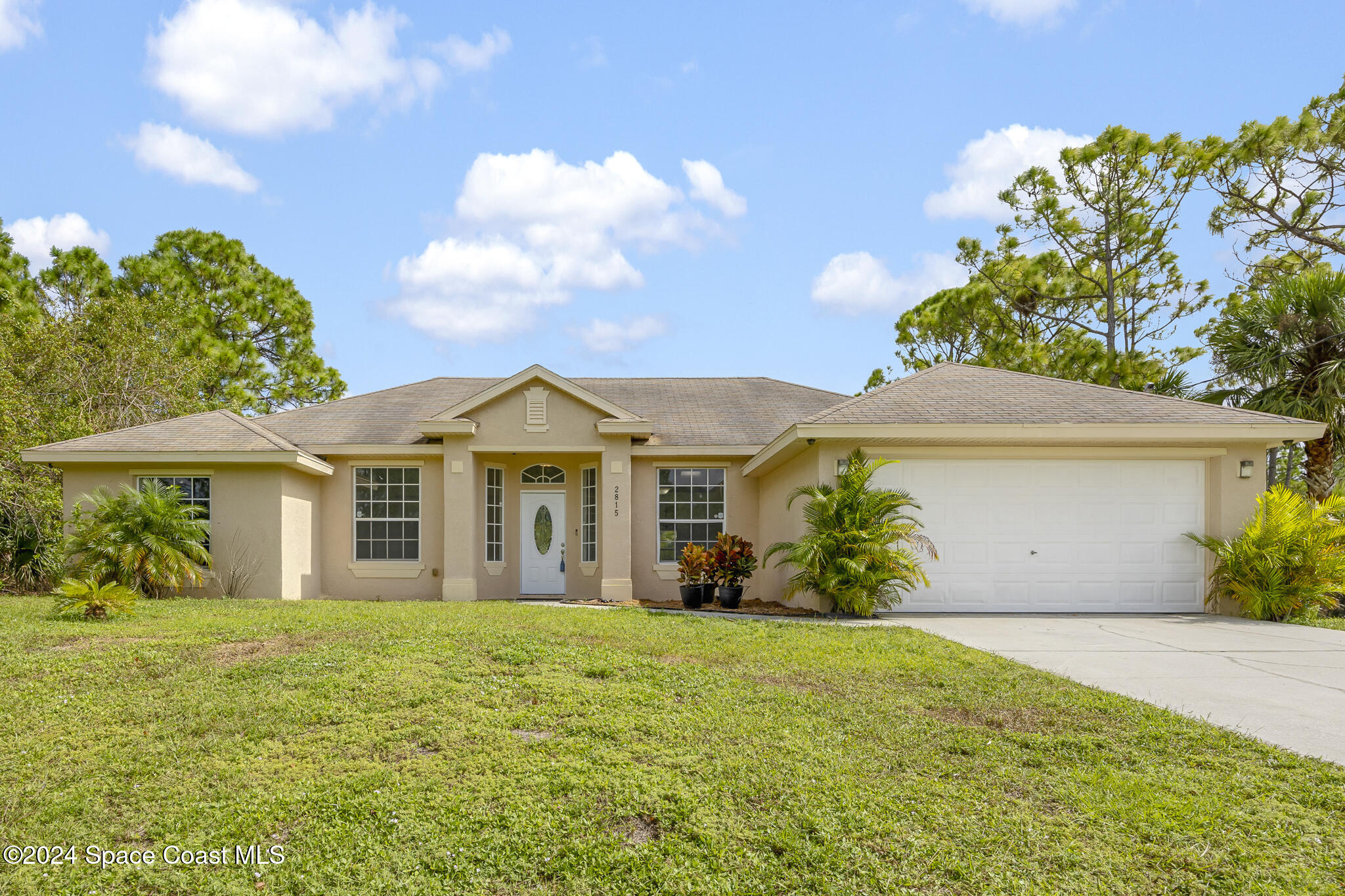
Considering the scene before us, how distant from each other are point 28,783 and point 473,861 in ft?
9.35

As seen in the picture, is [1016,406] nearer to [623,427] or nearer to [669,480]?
[669,480]

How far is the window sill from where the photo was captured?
15.0m

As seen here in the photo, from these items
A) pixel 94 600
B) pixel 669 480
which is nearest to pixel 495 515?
pixel 669 480

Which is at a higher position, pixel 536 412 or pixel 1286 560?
pixel 536 412

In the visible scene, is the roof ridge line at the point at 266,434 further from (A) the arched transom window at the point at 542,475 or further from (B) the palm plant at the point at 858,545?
(B) the palm plant at the point at 858,545

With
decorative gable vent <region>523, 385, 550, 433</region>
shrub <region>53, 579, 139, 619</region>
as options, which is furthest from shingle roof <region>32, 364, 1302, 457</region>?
shrub <region>53, 579, 139, 619</region>

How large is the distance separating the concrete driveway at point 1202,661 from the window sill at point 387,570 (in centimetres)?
895

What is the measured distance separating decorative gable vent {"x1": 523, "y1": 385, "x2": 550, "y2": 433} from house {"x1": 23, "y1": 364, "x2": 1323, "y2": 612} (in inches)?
1.2

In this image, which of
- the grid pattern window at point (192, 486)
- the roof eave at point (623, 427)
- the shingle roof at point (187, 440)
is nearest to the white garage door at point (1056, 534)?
the roof eave at point (623, 427)

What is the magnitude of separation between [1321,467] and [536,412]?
13845 mm

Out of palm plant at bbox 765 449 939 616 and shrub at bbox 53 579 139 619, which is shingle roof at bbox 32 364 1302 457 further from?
shrub at bbox 53 579 139 619

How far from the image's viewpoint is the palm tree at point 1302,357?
43.4ft

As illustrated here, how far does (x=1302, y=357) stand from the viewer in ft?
45.1

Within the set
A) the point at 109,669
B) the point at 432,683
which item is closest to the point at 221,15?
the point at 109,669
